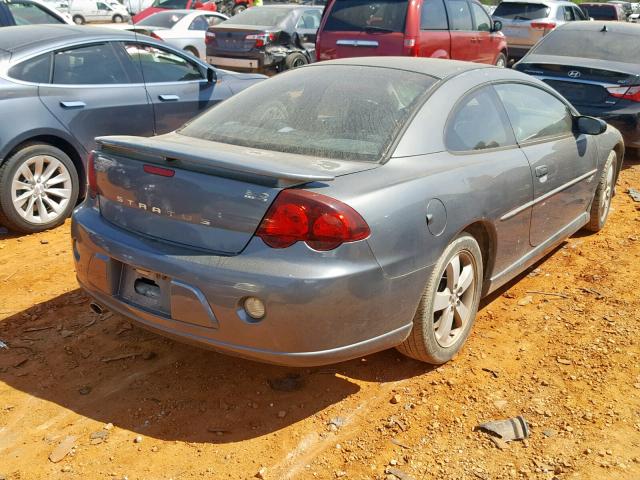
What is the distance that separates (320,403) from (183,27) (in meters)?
13.3

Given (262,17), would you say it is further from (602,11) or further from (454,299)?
(602,11)

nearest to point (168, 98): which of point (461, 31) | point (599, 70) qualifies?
point (599, 70)

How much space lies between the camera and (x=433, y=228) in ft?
10.7

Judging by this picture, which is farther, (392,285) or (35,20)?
(35,20)

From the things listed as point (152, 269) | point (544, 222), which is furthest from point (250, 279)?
point (544, 222)

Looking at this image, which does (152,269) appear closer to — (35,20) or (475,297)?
(475,297)

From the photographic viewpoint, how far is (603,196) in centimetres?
566

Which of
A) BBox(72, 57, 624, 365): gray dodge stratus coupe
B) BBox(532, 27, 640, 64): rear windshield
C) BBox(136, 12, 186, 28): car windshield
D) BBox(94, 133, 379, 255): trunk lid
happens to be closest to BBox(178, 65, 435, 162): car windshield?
BBox(72, 57, 624, 365): gray dodge stratus coupe

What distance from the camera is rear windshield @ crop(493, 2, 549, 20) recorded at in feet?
52.0

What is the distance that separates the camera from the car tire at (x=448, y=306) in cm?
337

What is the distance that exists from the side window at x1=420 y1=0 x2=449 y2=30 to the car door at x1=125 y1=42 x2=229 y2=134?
3928 mm

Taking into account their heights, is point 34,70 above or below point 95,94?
above

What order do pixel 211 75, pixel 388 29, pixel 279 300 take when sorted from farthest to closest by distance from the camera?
1. pixel 388 29
2. pixel 211 75
3. pixel 279 300

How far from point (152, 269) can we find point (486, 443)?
1636mm
